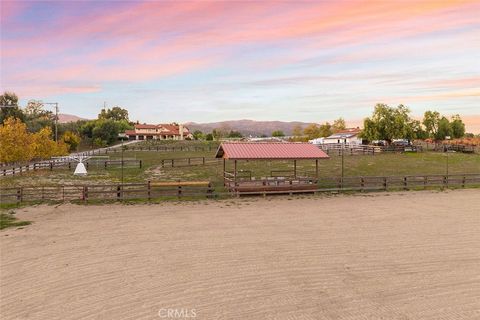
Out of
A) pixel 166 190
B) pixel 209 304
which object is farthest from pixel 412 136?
pixel 209 304

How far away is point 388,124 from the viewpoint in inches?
2566

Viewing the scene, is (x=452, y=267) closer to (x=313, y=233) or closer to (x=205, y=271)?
(x=313, y=233)

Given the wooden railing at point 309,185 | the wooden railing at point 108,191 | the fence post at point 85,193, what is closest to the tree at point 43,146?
the wooden railing at point 108,191

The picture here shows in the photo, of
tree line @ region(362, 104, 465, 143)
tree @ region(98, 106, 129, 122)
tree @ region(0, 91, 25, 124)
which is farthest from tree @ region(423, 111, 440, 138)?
tree @ region(98, 106, 129, 122)

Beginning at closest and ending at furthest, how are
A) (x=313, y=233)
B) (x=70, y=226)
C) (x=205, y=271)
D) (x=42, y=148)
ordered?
(x=205, y=271), (x=313, y=233), (x=70, y=226), (x=42, y=148)

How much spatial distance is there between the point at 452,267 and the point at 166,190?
16.1 meters

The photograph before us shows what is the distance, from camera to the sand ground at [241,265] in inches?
338

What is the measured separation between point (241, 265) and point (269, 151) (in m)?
14.7

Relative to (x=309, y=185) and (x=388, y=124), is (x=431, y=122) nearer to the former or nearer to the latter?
(x=388, y=124)

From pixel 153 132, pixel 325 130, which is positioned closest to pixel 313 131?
pixel 325 130

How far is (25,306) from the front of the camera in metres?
8.55

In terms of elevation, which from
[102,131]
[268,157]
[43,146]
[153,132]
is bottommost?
[268,157]
